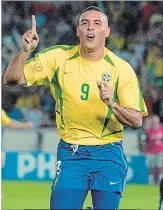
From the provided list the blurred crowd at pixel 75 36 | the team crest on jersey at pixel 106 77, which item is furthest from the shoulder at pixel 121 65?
the blurred crowd at pixel 75 36

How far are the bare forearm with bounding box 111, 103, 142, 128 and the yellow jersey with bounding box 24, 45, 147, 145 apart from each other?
0.13 meters

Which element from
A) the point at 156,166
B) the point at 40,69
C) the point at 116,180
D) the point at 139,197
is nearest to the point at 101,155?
the point at 116,180

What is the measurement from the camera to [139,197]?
15.6 meters

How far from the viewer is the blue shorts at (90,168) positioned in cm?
655

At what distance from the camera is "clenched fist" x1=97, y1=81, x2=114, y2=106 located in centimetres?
627

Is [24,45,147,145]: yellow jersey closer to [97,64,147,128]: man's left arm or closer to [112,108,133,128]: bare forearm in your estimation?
[97,64,147,128]: man's left arm

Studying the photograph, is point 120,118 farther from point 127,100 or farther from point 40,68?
point 40,68

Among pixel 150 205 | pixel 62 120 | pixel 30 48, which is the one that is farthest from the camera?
pixel 150 205

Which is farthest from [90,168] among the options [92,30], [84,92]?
[92,30]

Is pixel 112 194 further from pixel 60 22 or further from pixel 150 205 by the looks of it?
pixel 60 22

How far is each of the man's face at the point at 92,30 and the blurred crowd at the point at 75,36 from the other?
13.0m

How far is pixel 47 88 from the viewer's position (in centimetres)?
2041

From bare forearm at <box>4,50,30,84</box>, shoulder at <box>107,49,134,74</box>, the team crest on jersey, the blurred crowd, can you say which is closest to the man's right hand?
bare forearm at <box>4,50,30,84</box>

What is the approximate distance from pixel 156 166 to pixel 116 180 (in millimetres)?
12368
